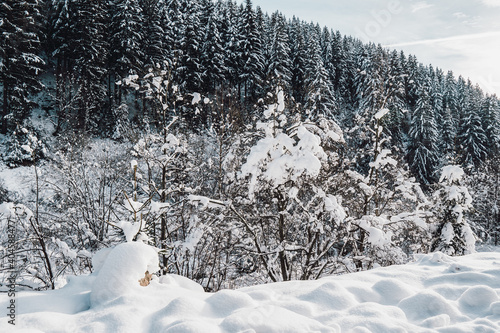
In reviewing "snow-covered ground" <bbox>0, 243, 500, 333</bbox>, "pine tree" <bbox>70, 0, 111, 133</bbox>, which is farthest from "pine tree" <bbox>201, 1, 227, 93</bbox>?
"snow-covered ground" <bbox>0, 243, 500, 333</bbox>

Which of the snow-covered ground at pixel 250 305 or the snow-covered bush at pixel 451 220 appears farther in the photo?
the snow-covered bush at pixel 451 220

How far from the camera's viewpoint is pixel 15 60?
22281 mm

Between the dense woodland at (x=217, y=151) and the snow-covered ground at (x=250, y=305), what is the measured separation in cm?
88

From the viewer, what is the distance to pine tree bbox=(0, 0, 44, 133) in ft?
71.3

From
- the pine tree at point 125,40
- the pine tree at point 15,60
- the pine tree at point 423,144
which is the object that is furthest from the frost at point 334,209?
the pine tree at point 423,144

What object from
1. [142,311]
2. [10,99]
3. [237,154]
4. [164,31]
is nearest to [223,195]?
[237,154]

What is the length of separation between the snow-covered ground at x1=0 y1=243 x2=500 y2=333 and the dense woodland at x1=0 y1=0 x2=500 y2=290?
2.88 feet

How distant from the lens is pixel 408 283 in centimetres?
346

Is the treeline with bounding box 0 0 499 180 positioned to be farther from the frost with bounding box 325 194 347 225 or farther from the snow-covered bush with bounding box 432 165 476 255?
the frost with bounding box 325 194 347 225

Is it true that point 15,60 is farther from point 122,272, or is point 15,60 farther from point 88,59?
point 122,272

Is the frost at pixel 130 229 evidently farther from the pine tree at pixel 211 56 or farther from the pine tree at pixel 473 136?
the pine tree at pixel 473 136

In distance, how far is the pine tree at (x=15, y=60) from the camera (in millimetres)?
21734

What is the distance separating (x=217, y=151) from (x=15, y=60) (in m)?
17.9

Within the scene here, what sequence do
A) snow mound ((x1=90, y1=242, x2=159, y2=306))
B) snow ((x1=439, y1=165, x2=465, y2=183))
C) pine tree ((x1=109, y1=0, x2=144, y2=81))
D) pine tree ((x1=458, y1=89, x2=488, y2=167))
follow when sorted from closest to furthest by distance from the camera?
snow mound ((x1=90, y1=242, x2=159, y2=306)), snow ((x1=439, y1=165, x2=465, y2=183)), pine tree ((x1=109, y1=0, x2=144, y2=81)), pine tree ((x1=458, y1=89, x2=488, y2=167))
